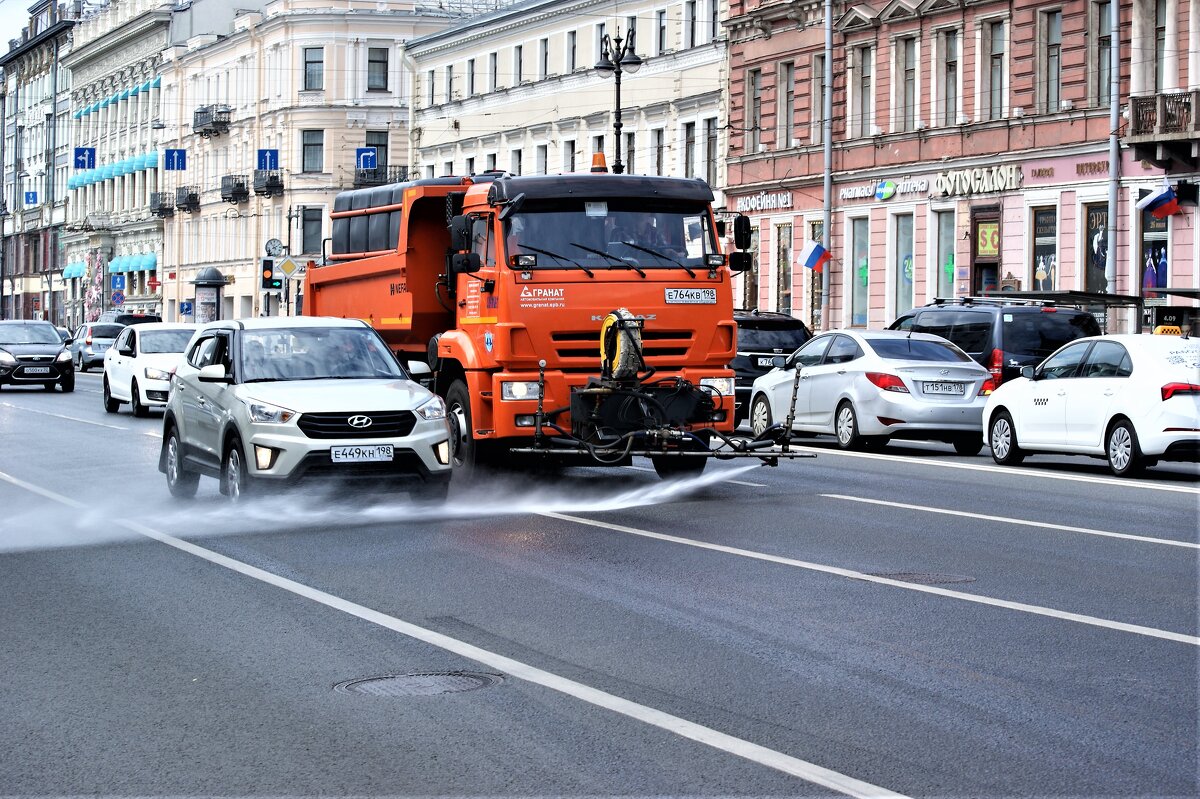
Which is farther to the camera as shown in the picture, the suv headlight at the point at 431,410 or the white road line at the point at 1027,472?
the white road line at the point at 1027,472

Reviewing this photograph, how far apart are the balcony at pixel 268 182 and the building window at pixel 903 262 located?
152 feet

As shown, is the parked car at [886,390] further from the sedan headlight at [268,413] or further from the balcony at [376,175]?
the balcony at [376,175]

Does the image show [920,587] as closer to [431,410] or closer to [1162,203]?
[431,410]

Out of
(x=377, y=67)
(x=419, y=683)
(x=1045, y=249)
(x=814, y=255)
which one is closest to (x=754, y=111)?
(x=814, y=255)

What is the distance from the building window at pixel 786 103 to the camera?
51844 mm

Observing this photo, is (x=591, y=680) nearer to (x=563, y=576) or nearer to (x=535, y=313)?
(x=563, y=576)

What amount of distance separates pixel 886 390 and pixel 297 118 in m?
67.5

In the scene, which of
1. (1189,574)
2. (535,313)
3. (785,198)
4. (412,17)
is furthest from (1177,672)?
(412,17)

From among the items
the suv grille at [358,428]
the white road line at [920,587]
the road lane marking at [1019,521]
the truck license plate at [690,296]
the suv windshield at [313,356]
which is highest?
the truck license plate at [690,296]

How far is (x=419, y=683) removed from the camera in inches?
322

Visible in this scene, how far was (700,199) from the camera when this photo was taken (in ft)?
59.9

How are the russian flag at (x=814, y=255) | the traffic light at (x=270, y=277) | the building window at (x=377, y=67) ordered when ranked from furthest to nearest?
the building window at (x=377, y=67) → the traffic light at (x=270, y=277) → the russian flag at (x=814, y=255)

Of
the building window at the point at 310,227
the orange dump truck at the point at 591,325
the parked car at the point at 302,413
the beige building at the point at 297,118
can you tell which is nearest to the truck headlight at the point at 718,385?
the orange dump truck at the point at 591,325

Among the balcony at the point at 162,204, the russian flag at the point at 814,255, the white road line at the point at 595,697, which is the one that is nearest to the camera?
the white road line at the point at 595,697
